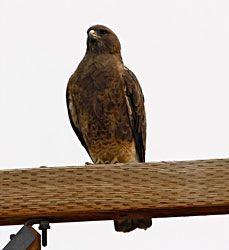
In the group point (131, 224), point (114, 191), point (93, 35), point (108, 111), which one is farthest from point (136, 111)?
point (114, 191)

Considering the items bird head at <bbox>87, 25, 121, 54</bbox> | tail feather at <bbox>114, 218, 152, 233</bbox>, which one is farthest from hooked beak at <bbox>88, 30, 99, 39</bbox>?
tail feather at <bbox>114, 218, 152, 233</bbox>

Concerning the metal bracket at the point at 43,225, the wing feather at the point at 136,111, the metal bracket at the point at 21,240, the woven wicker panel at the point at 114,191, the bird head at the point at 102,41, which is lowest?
the metal bracket at the point at 21,240

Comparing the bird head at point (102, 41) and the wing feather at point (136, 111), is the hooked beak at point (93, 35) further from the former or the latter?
the wing feather at point (136, 111)

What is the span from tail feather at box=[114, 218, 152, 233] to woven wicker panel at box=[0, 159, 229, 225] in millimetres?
931

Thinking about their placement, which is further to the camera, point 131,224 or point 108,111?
point 108,111

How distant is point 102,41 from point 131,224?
10.5ft

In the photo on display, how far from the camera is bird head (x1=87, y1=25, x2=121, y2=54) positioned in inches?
253

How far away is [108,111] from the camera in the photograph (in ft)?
18.9

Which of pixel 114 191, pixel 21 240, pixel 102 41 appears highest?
pixel 102 41

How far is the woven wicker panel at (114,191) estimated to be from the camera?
6.98ft

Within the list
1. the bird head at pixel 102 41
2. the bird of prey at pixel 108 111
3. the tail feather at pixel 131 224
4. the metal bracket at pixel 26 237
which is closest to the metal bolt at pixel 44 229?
the metal bracket at pixel 26 237

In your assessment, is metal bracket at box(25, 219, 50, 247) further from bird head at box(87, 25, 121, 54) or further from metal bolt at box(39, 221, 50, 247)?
bird head at box(87, 25, 121, 54)

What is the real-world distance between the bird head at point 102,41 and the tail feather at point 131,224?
Result: 3.08 meters

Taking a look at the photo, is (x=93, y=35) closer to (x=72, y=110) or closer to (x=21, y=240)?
(x=72, y=110)
